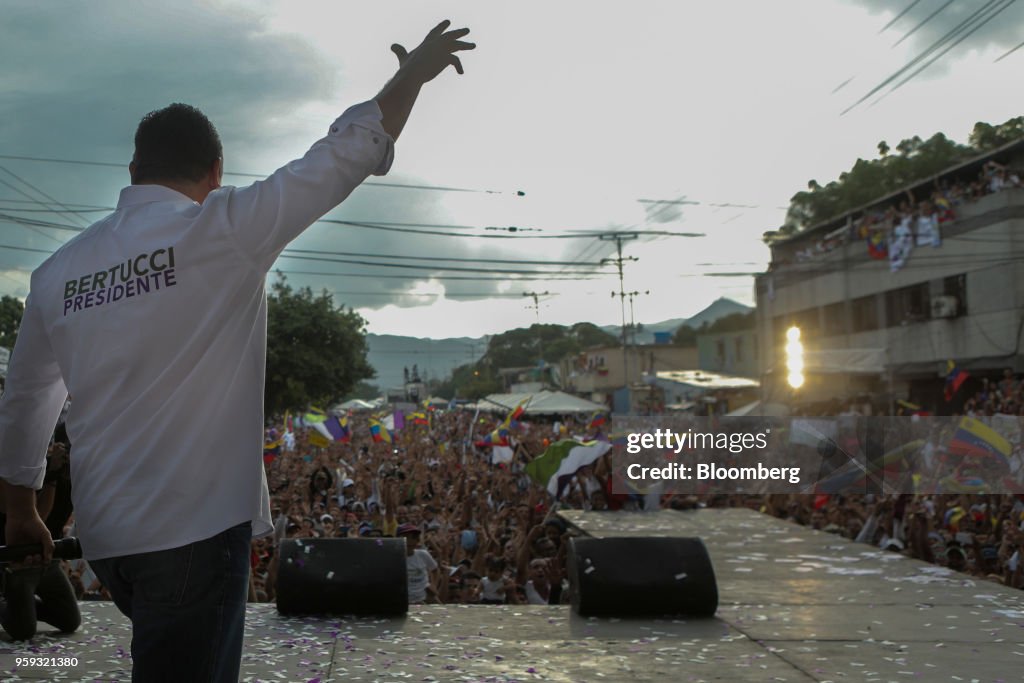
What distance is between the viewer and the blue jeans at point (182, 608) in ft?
6.60

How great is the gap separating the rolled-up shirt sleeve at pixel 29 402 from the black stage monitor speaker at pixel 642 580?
449 centimetres

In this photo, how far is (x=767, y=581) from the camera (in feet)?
29.1

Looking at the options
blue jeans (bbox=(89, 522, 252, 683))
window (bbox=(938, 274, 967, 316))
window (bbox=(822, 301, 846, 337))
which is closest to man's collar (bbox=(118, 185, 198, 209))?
blue jeans (bbox=(89, 522, 252, 683))

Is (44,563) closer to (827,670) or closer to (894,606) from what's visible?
(827,670)

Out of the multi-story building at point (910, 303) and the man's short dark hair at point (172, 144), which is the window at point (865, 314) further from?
the man's short dark hair at point (172, 144)

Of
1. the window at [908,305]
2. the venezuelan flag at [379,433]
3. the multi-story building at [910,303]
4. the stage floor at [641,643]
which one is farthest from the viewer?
the window at [908,305]

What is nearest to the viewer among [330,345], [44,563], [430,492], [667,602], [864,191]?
[44,563]

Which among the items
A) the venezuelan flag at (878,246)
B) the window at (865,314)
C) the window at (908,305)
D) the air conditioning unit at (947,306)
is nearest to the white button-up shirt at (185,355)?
the air conditioning unit at (947,306)

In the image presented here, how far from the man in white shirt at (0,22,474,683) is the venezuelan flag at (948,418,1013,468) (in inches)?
509

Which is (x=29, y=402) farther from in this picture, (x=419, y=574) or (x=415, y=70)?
(x=419, y=574)

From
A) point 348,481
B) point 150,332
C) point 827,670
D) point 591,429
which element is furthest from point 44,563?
point 591,429

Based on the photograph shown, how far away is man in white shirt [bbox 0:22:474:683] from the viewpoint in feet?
6.58

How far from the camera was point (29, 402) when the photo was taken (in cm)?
229

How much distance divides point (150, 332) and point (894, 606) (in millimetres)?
6623
